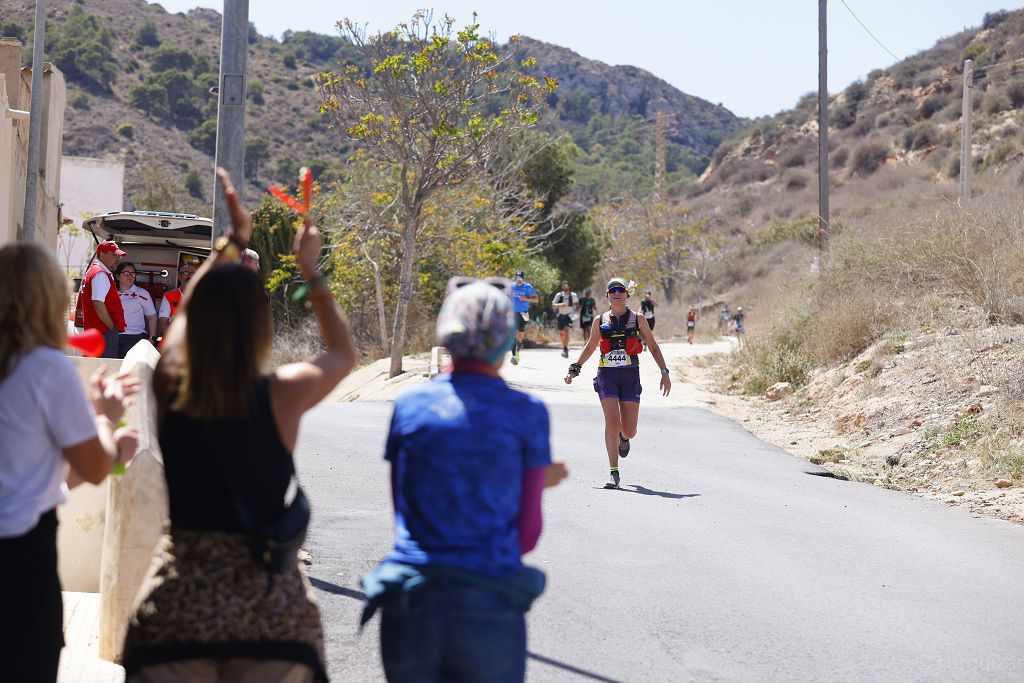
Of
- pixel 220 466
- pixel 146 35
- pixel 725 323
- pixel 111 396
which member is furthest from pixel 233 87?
pixel 146 35

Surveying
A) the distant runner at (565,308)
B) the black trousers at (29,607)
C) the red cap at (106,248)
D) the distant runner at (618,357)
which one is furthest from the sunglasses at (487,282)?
the distant runner at (565,308)

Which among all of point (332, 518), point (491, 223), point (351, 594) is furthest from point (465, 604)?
point (491, 223)

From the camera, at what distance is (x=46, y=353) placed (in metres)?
3.24

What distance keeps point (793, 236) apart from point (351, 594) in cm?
5753

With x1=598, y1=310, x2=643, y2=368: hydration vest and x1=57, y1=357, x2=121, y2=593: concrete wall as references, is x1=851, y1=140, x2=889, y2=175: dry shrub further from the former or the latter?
x1=57, y1=357, x2=121, y2=593: concrete wall

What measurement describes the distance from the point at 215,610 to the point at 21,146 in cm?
2340

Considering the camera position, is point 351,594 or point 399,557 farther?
point 351,594

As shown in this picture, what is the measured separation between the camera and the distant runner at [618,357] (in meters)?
11.3

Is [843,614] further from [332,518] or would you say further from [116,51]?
[116,51]

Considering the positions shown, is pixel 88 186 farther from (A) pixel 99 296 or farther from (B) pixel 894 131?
(A) pixel 99 296

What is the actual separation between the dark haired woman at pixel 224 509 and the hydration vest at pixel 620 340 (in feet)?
A: 27.4

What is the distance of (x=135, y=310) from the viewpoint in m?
12.0

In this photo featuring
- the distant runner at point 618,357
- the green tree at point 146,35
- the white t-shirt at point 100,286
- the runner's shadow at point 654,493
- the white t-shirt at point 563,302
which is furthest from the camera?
the green tree at point 146,35

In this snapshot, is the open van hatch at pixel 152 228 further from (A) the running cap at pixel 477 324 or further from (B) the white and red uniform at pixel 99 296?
(A) the running cap at pixel 477 324
